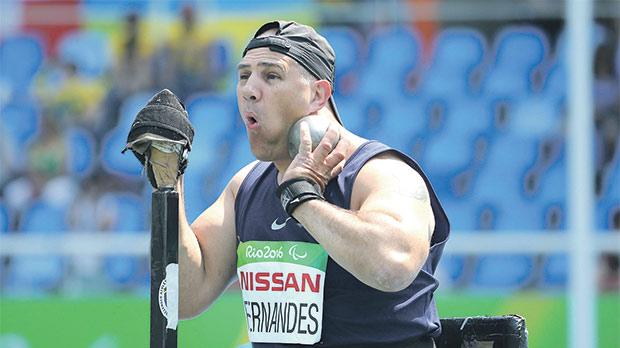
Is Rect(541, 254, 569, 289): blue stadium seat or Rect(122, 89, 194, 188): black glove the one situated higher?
Rect(541, 254, 569, 289): blue stadium seat

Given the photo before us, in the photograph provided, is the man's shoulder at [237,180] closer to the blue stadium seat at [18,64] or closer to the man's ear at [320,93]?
the man's ear at [320,93]

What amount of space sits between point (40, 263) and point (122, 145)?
3.59ft

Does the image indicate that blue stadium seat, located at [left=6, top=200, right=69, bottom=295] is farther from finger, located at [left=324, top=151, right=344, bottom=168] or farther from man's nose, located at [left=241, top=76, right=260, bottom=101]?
finger, located at [left=324, top=151, right=344, bottom=168]

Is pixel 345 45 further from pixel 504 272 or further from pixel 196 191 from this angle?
pixel 504 272

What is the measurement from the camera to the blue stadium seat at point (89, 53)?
1026cm

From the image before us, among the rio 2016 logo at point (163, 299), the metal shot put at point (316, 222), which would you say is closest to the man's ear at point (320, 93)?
the metal shot put at point (316, 222)

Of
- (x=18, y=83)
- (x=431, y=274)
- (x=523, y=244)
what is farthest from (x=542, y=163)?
(x=431, y=274)

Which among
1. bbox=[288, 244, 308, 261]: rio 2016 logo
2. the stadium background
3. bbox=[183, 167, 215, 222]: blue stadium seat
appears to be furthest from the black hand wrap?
bbox=[183, 167, 215, 222]: blue stadium seat

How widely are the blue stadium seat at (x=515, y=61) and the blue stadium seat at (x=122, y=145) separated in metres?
2.68

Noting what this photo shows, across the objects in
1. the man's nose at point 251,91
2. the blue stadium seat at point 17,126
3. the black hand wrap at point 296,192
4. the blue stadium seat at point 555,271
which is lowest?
the black hand wrap at point 296,192

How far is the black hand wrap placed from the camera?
351 cm

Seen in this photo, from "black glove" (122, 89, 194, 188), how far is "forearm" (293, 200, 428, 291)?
36 centimetres

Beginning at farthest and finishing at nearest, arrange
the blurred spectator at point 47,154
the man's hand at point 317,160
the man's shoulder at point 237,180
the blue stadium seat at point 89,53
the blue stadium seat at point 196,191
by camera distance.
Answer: the blue stadium seat at point 89,53 < the blurred spectator at point 47,154 < the blue stadium seat at point 196,191 < the man's shoulder at point 237,180 < the man's hand at point 317,160

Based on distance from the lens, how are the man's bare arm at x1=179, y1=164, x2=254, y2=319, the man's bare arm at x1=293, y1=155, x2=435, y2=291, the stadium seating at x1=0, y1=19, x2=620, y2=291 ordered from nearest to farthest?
the man's bare arm at x1=293, y1=155, x2=435, y2=291 < the man's bare arm at x1=179, y1=164, x2=254, y2=319 < the stadium seating at x1=0, y1=19, x2=620, y2=291
